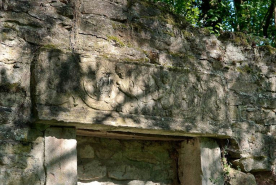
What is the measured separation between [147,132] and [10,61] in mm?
1343

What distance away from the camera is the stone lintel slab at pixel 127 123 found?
10.0 feet

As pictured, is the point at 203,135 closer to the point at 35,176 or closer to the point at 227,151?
the point at 227,151

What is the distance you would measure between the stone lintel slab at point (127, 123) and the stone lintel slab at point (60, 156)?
0.09 meters

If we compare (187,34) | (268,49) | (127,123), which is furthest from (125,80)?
(268,49)

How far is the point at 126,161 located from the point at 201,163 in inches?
28.9

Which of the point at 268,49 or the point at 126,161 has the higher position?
the point at 268,49

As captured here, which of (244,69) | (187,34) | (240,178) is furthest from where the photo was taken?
(244,69)

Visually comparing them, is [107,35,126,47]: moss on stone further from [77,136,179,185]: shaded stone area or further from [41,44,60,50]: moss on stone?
[77,136,179,185]: shaded stone area

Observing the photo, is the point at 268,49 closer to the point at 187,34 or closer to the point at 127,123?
the point at 187,34

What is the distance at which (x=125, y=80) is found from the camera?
344 centimetres

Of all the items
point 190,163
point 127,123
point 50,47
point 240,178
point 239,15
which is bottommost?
point 240,178

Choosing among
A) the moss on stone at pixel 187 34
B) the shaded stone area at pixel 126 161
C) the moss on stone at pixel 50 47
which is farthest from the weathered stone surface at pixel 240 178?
the moss on stone at pixel 50 47

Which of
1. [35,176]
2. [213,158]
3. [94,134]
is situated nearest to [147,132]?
[94,134]

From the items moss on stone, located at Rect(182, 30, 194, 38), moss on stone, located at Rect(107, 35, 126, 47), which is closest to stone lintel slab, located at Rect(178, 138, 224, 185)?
moss on stone, located at Rect(182, 30, 194, 38)
